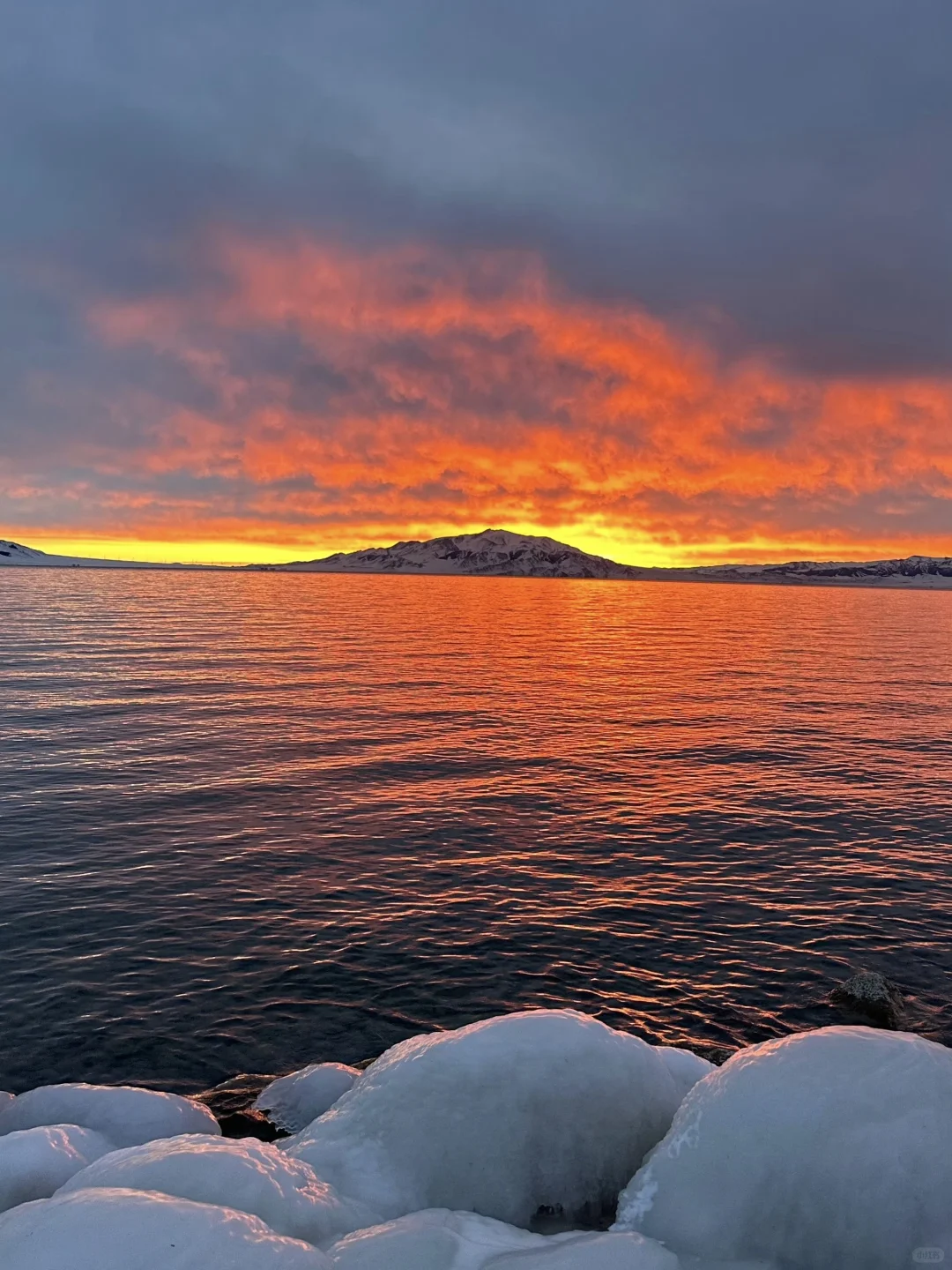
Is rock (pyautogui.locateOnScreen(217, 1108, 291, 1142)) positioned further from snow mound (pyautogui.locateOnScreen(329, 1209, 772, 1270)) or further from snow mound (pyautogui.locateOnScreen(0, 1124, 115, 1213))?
snow mound (pyautogui.locateOnScreen(329, 1209, 772, 1270))

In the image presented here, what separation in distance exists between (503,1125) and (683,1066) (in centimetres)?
280

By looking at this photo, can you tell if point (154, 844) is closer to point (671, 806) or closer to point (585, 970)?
point (585, 970)

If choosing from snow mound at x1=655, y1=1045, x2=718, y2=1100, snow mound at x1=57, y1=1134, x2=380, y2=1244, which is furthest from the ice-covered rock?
snow mound at x1=655, y1=1045, x2=718, y2=1100

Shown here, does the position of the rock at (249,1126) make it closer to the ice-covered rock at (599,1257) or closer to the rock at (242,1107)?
the rock at (242,1107)

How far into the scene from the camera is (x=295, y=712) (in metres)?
38.5

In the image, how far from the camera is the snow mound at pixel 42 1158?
26.1 ft

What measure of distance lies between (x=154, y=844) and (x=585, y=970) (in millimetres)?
11285

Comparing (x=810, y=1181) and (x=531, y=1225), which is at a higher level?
(x=810, y=1181)

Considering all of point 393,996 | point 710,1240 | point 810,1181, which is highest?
point 810,1181

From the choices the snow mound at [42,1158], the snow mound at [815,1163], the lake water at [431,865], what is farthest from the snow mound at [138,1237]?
the lake water at [431,865]

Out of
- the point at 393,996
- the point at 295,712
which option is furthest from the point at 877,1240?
the point at 295,712

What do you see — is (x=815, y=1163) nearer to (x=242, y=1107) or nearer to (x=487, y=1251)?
(x=487, y=1251)

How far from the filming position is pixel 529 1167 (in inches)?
332

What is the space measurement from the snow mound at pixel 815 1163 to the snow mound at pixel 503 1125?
28.6 inches
